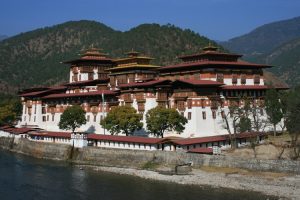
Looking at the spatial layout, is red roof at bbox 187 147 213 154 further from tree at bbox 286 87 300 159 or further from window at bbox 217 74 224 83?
window at bbox 217 74 224 83

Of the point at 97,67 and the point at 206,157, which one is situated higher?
the point at 97,67

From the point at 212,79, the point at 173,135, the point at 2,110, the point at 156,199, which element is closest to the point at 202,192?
the point at 156,199

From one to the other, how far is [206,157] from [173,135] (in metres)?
18.1

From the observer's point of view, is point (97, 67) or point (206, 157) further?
point (97, 67)

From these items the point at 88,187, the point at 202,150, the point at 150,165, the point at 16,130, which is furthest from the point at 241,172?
the point at 16,130

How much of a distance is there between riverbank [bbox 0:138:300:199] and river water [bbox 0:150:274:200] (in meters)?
2.04

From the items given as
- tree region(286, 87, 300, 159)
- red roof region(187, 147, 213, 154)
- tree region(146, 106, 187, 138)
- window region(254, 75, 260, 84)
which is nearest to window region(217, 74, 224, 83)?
window region(254, 75, 260, 84)

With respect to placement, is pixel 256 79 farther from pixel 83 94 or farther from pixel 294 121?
pixel 83 94

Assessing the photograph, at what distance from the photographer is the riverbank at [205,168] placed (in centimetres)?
5678

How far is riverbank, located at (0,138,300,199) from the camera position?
56781 millimetres

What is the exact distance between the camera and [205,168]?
65.6m

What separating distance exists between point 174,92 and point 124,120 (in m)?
10.4

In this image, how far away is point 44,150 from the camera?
301 feet

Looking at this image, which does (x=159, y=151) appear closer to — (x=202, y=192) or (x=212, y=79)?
(x=202, y=192)
